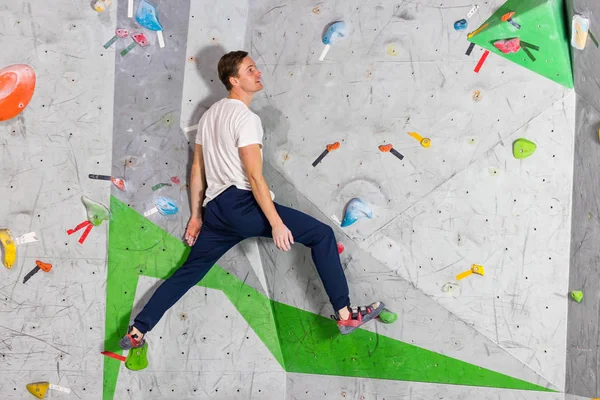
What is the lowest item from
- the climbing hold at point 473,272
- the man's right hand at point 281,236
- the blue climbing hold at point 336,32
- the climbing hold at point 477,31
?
the climbing hold at point 473,272

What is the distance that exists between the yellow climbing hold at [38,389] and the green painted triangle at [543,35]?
105 inches

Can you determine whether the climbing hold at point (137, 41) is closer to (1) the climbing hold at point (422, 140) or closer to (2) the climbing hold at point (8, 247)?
(2) the climbing hold at point (8, 247)

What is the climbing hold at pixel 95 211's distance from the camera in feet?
11.1

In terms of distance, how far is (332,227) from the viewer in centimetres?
326

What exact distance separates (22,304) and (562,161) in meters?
2.60

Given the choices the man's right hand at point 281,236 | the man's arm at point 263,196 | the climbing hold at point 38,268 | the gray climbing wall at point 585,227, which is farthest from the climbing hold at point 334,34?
the climbing hold at point 38,268

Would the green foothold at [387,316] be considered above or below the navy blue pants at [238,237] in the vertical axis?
below

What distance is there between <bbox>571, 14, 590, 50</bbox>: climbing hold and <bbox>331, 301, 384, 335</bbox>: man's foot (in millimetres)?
1386

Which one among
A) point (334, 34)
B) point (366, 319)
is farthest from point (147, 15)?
point (366, 319)

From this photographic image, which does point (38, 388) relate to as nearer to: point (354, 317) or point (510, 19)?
point (354, 317)

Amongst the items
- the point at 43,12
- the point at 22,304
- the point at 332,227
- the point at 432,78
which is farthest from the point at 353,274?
the point at 43,12

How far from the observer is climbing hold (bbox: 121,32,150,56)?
339 cm

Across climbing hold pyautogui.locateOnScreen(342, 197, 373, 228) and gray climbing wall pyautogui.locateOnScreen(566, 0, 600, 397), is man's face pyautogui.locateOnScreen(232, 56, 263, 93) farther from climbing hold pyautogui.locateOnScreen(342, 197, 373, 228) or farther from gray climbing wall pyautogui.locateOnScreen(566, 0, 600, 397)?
gray climbing wall pyautogui.locateOnScreen(566, 0, 600, 397)

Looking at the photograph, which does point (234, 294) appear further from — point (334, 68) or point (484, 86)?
point (484, 86)
